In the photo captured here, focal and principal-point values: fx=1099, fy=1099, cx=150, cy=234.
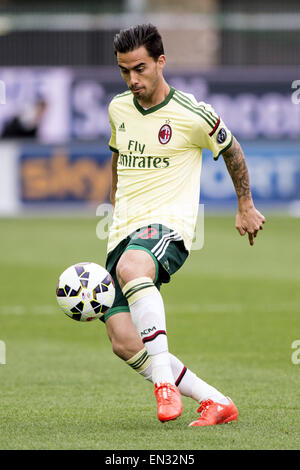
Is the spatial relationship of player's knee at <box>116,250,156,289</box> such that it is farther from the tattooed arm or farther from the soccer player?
Result: the tattooed arm

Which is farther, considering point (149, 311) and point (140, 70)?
point (140, 70)

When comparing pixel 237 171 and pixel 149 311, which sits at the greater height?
pixel 237 171

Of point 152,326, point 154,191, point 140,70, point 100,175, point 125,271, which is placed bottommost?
point 100,175

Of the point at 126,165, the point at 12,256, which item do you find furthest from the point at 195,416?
the point at 12,256

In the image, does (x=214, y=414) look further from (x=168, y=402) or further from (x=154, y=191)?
(x=154, y=191)

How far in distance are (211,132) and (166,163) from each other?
298 millimetres

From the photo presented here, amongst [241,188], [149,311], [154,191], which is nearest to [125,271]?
[149,311]

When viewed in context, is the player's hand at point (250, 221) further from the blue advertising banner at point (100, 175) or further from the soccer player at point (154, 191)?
the blue advertising banner at point (100, 175)

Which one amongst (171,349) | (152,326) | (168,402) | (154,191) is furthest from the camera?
(171,349)

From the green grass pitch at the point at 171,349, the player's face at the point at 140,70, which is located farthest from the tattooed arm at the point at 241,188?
the green grass pitch at the point at 171,349

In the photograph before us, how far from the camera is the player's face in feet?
19.1

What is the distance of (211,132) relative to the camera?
600 cm

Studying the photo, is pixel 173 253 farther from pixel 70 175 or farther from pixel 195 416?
pixel 70 175
